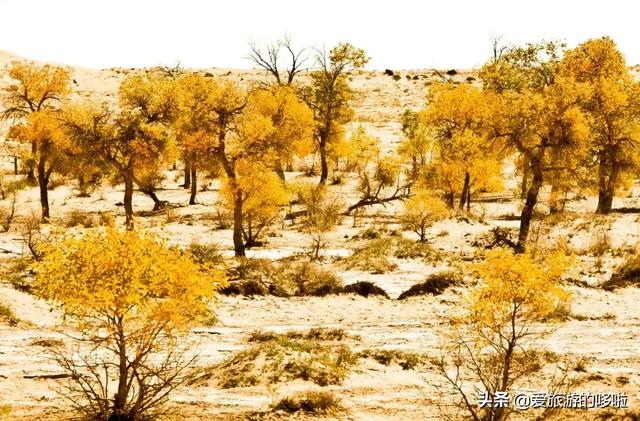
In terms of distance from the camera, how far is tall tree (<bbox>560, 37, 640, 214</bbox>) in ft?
107

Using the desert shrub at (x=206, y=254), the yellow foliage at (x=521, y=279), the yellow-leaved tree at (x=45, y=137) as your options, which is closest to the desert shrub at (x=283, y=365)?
the yellow foliage at (x=521, y=279)

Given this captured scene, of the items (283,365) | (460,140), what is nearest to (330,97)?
(460,140)

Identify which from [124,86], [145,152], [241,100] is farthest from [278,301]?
[124,86]

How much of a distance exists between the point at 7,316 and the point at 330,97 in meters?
29.5

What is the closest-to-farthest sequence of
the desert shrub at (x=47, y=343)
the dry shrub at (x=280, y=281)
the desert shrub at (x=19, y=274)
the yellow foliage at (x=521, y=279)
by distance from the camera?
the yellow foliage at (x=521, y=279) < the desert shrub at (x=47, y=343) < the desert shrub at (x=19, y=274) < the dry shrub at (x=280, y=281)

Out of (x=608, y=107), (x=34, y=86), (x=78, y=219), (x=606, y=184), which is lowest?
(x=78, y=219)

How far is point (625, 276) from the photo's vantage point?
23422mm

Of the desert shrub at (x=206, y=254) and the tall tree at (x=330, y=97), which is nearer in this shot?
the desert shrub at (x=206, y=254)

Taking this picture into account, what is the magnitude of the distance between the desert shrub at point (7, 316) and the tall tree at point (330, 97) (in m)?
26.7

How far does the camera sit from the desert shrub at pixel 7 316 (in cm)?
1791

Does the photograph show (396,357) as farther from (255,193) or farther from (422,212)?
(422,212)

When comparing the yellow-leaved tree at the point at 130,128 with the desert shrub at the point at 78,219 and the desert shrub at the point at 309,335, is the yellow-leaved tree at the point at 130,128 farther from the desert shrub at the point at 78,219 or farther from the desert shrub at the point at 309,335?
the desert shrub at the point at 309,335

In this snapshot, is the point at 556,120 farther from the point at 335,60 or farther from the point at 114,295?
the point at 114,295

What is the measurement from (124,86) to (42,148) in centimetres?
895
